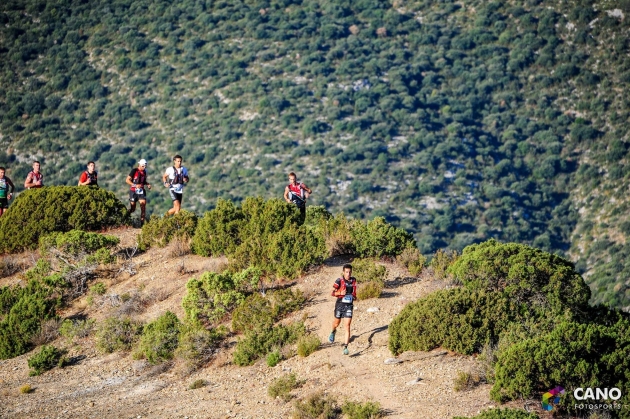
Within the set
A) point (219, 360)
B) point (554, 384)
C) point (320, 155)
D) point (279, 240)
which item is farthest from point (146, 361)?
point (320, 155)

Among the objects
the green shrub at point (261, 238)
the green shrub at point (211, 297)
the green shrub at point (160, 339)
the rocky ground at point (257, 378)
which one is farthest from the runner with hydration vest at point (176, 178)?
Result: the green shrub at point (160, 339)

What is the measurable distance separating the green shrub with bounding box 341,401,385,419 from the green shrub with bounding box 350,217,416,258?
7.32m

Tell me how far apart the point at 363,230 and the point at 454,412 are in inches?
325

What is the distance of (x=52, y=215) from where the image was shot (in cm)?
2370

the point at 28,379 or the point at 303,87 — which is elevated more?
the point at 303,87

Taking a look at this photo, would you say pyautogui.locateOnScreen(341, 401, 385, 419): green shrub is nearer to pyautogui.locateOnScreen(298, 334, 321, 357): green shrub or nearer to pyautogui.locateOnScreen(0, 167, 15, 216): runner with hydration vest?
pyautogui.locateOnScreen(298, 334, 321, 357): green shrub

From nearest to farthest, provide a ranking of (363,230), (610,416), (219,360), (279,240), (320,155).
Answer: (610,416), (219,360), (279,240), (363,230), (320,155)

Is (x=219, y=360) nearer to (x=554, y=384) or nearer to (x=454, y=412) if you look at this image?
(x=454, y=412)

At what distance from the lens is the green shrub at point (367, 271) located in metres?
19.0

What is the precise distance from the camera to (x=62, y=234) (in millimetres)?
22703

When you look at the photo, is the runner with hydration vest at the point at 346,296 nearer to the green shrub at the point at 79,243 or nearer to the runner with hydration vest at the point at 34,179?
the green shrub at the point at 79,243

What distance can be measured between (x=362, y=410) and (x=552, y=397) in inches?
112

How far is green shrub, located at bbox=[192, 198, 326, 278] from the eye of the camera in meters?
20.0

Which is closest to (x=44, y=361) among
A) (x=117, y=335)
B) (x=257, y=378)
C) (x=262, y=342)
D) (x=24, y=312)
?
(x=117, y=335)
